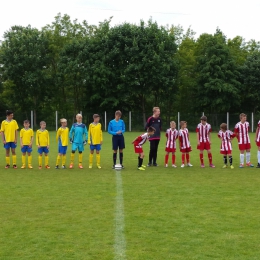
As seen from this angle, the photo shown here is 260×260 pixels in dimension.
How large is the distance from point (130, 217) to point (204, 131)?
7786mm

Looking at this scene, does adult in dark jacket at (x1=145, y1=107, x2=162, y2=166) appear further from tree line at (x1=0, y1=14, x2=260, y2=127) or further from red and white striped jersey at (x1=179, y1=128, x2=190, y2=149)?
tree line at (x1=0, y1=14, x2=260, y2=127)

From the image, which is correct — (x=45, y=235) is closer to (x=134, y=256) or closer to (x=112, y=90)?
(x=134, y=256)

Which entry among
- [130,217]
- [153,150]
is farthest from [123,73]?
[130,217]

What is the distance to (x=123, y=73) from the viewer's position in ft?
144

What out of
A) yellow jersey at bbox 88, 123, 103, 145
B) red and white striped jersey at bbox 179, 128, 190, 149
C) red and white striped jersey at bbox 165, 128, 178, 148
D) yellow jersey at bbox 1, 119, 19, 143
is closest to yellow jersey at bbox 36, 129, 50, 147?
yellow jersey at bbox 1, 119, 19, 143

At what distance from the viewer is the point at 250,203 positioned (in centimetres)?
808

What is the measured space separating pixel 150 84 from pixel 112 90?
3.83 metres

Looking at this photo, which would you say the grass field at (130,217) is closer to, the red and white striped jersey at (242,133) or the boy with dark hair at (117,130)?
the boy with dark hair at (117,130)

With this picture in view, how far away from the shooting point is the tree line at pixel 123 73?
44.0m

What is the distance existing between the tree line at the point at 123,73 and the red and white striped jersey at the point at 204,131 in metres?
29.3

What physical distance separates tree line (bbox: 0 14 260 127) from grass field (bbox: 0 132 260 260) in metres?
32.9

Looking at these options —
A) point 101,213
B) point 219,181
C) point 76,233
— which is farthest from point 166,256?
point 219,181

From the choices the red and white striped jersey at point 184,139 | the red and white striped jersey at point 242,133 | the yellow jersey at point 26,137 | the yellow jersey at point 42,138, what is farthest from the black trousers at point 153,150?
the yellow jersey at point 26,137

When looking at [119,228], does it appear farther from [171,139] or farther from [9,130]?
[9,130]
